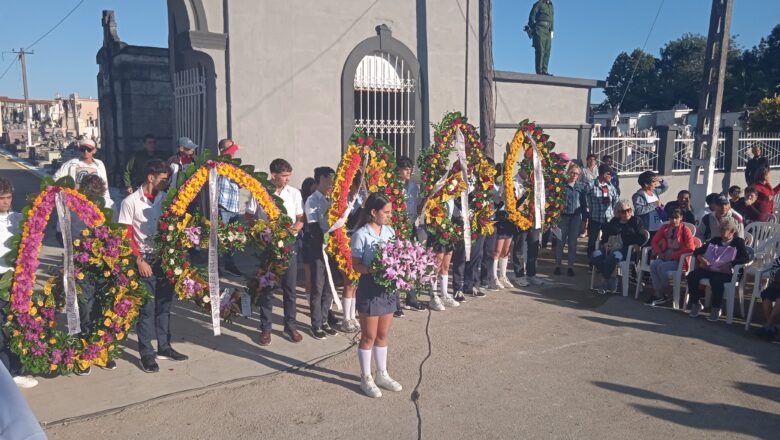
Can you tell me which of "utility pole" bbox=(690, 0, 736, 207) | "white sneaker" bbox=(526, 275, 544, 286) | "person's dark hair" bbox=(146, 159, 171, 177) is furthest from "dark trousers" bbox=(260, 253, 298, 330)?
"utility pole" bbox=(690, 0, 736, 207)

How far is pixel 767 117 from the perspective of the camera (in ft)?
68.6

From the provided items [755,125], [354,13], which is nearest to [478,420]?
[354,13]

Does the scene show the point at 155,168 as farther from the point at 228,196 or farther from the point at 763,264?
the point at 763,264

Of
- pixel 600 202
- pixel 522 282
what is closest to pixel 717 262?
pixel 600 202

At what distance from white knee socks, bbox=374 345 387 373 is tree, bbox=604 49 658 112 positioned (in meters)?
50.6

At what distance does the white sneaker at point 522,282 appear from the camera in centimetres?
948

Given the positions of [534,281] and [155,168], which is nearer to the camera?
[155,168]

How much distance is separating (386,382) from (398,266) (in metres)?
1.11

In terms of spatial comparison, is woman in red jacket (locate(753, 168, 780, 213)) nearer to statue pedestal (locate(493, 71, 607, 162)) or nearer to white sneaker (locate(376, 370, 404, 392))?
statue pedestal (locate(493, 71, 607, 162))

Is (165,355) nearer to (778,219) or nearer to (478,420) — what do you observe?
(478,420)

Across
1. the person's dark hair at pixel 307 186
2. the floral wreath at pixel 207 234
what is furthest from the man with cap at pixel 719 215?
the floral wreath at pixel 207 234

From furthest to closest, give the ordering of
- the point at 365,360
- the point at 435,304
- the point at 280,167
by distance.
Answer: the point at 435,304, the point at 280,167, the point at 365,360

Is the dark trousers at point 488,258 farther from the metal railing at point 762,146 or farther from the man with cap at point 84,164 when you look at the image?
the metal railing at point 762,146

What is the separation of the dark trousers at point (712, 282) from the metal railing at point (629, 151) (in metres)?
8.11
